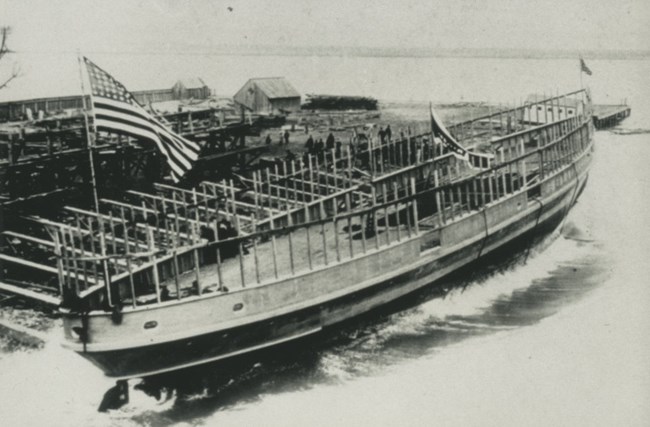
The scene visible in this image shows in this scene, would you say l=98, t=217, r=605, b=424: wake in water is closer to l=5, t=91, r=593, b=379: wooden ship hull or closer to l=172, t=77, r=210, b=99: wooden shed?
l=5, t=91, r=593, b=379: wooden ship hull

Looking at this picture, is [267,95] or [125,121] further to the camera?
[267,95]

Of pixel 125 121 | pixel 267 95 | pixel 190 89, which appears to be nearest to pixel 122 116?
pixel 125 121

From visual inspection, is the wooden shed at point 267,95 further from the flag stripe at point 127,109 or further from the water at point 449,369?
the flag stripe at point 127,109

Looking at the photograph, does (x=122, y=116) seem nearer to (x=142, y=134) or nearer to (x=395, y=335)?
(x=142, y=134)

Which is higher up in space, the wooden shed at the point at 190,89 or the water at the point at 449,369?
the wooden shed at the point at 190,89

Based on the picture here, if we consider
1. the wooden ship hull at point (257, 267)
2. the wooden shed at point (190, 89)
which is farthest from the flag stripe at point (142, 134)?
the wooden shed at point (190, 89)

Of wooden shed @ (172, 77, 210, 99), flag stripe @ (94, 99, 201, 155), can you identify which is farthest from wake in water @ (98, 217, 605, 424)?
wooden shed @ (172, 77, 210, 99)
